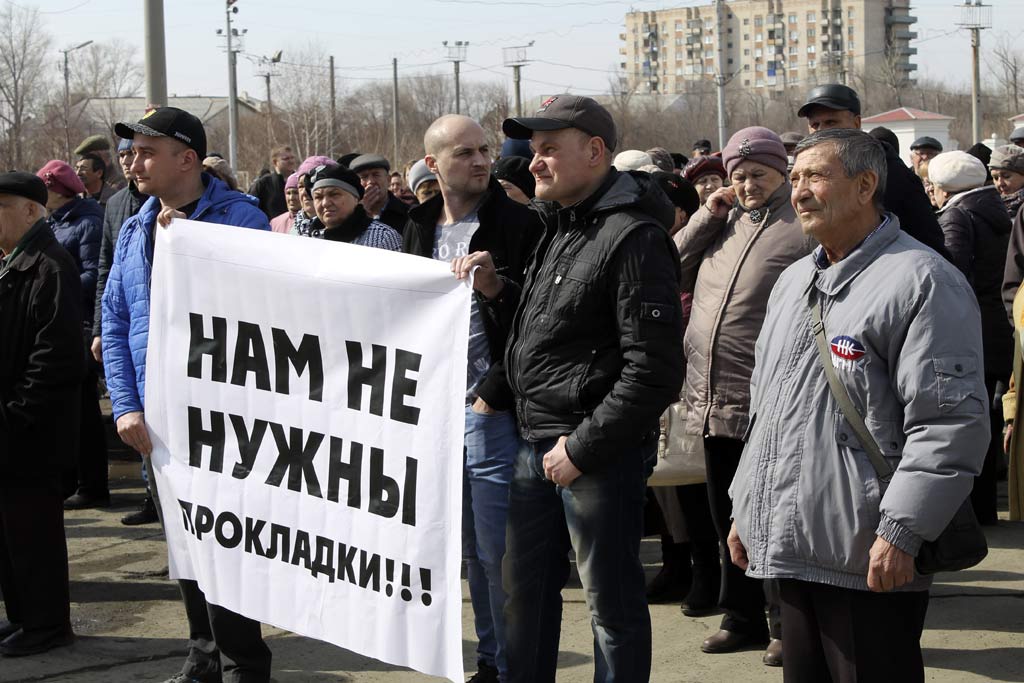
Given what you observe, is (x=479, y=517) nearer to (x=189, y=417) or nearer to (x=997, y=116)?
(x=189, y=417)

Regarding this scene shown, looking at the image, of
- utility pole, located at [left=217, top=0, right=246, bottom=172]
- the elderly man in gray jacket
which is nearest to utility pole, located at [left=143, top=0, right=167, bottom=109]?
the elderly man in gray jacket

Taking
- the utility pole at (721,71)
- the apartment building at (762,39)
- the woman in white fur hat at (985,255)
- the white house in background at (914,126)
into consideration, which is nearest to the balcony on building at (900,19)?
the apartment building at (762,39)

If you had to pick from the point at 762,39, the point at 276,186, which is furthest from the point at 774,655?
the point at 762,39

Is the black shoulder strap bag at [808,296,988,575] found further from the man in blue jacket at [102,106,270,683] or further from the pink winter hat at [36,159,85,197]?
the pink winter hat at [36,159,85,197]

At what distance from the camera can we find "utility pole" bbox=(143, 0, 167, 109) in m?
10.4

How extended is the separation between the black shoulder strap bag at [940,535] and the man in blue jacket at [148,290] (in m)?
2.33

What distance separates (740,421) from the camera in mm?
4969

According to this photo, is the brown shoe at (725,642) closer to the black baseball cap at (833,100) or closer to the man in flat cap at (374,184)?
the black baseball cap at (833,100)

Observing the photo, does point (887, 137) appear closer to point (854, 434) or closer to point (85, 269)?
point (854, 434)

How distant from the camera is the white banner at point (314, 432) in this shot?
380 centimetres

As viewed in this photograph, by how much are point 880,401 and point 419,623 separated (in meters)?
1.52

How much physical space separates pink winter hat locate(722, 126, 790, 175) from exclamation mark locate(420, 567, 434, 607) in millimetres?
2166

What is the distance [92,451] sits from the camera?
846 cm

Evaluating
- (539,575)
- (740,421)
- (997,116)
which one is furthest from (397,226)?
(997,116)
